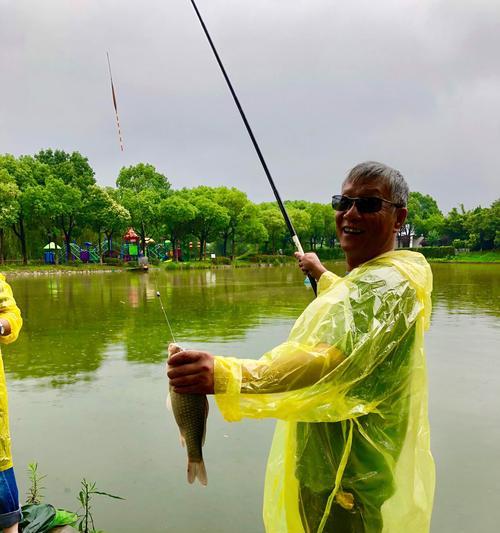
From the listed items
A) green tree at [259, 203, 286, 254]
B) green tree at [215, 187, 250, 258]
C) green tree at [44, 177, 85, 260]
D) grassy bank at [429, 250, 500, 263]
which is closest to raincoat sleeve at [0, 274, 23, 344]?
green tree at [44, 177, 85, 260]

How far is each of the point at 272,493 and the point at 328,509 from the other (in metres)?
0.29

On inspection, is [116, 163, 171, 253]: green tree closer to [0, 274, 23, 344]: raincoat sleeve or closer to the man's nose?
[0, 274, 23, 344]: raincoat sleeve

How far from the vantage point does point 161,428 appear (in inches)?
238

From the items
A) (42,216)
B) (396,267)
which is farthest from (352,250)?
(42,216)

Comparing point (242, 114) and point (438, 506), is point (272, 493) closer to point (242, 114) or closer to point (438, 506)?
point (242, 114)

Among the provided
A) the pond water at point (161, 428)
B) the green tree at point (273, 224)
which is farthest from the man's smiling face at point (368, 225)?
the green tree at point (273, 224)

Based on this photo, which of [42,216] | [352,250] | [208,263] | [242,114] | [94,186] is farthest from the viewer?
[208,263]

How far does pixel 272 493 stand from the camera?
1.83 metres

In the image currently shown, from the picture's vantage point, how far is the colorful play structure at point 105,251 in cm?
4994

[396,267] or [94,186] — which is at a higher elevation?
[94,186]

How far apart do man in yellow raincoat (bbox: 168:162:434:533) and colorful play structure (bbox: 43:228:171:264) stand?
47072 millimetres

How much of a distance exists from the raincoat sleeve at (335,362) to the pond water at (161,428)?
314cm

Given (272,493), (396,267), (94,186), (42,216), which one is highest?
(94,186)

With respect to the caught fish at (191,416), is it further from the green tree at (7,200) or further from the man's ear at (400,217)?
the green tree at (7,200)
